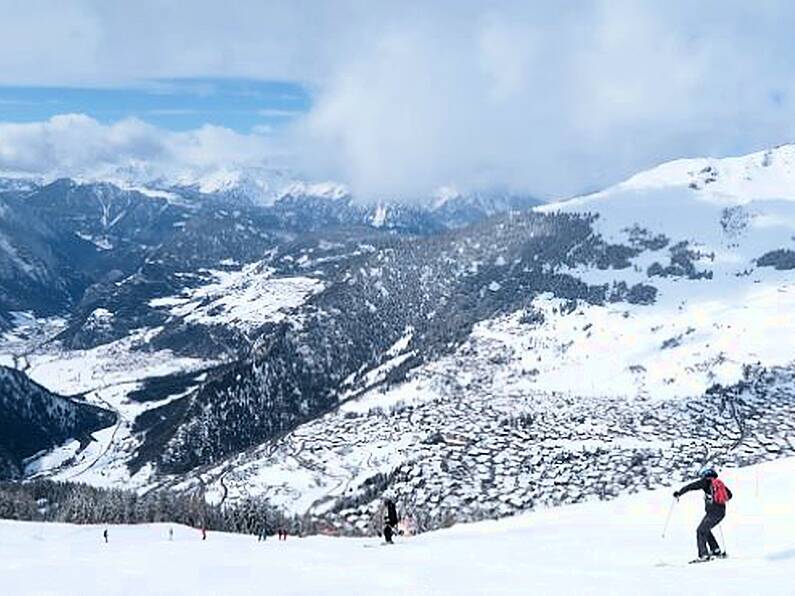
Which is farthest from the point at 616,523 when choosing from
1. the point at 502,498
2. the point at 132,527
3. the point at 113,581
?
the point at 502,498

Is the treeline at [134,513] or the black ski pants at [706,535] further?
the treeline at [134,513]

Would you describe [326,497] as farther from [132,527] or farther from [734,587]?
[734,587]

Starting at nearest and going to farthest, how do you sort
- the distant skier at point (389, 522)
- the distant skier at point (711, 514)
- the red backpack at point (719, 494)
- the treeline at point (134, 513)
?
the distant skier at point (711, 514), the red backpack at point (719, 494), the distant skier at point (389, 522), the treeline at point (134, 513)

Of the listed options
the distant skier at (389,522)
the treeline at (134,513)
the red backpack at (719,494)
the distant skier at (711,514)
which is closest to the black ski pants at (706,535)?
the distant skier at (711,514)

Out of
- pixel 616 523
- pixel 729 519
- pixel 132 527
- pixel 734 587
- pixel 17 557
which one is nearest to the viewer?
pixel 734 587

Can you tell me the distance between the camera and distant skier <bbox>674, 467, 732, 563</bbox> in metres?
28.4

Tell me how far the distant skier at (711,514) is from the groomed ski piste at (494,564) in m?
0.84

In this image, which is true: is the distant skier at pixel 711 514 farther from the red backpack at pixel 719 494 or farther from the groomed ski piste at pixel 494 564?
the groomed ski piste at pixel 494 564

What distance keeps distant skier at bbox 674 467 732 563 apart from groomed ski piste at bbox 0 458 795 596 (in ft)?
2.75

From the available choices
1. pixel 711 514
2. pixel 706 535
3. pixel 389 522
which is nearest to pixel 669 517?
pixel 706 535

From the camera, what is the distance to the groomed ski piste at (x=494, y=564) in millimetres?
24858

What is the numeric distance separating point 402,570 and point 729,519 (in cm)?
1900

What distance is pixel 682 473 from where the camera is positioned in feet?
635

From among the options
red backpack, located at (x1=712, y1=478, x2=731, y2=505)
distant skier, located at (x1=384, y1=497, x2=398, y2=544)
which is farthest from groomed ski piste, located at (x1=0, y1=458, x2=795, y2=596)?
red backpack, located at (x1=712, y1=478, x2=731, y2=505)
